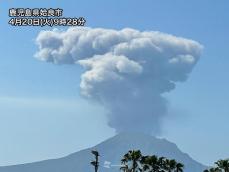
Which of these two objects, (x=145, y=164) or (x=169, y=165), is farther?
(x=169, y=165)

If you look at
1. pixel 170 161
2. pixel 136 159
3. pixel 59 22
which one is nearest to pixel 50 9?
pixel 59 22

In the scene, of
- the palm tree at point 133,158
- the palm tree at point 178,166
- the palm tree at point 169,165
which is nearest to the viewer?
the palm tree at point 133,158

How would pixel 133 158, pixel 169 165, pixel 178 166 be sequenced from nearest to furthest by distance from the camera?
1. pixel 133 158
2. pixel 169 165
3. pixel 178 166

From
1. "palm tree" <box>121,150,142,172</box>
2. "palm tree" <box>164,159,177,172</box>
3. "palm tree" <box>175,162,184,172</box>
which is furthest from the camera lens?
"palm tree" <box>175,162,184,172</box>

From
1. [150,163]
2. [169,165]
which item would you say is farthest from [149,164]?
[169,165]

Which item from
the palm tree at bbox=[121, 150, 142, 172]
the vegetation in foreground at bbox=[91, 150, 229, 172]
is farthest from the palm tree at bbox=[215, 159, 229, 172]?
the palm tree at bbox=[121, 150, 142, 172]

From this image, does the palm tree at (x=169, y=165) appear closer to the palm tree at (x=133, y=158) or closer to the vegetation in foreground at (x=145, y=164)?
the vegetation in foreground at (x=145, y=164)

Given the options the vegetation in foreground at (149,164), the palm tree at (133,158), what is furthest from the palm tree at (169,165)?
the palm tree at (133,158)

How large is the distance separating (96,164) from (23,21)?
32731mm

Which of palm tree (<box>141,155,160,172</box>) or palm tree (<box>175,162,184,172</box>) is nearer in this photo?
palm tree (<box>141,155,160,172</box>)

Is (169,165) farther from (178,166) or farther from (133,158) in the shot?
(133,158)

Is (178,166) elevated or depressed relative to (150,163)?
elevated

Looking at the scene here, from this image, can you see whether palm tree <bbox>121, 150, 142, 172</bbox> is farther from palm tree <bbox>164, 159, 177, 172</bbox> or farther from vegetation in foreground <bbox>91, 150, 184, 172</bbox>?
palm tree <bbox>164, 159, 177, 172</bbox>

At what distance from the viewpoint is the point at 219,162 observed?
141125 millimetres
